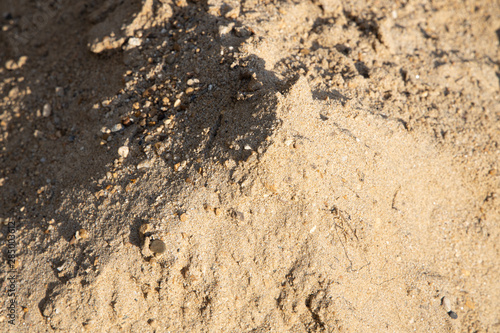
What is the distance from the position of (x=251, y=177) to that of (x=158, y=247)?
2.11ft

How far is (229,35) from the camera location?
243 centimetres

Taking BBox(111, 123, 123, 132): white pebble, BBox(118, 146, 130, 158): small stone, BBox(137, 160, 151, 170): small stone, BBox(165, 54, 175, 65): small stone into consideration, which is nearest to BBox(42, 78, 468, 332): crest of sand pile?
BBox(137, 160, 151, 170): small stone

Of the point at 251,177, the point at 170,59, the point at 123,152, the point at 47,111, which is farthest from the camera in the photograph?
the point at 47,111

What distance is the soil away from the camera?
2004 millimetres

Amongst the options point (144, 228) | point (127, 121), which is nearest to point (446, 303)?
point (144, 228)

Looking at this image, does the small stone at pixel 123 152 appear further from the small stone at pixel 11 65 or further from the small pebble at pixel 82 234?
the small stone at pixel 11 65

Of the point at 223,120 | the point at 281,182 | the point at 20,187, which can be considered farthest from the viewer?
the point at 20,187

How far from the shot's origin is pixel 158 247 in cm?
195

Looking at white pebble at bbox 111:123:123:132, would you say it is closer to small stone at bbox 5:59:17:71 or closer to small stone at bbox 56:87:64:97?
small stone at bbox 56:87:64:97

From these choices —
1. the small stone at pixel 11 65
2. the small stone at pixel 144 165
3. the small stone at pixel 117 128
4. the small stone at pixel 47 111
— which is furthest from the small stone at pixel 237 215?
the small stone at pixel 11 65

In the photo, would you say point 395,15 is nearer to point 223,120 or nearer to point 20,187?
point 223,120

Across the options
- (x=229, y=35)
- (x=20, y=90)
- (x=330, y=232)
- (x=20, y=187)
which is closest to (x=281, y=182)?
(x=330, y=232)

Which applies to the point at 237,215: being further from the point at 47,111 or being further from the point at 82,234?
the point at 47,111

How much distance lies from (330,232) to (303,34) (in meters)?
1.50
